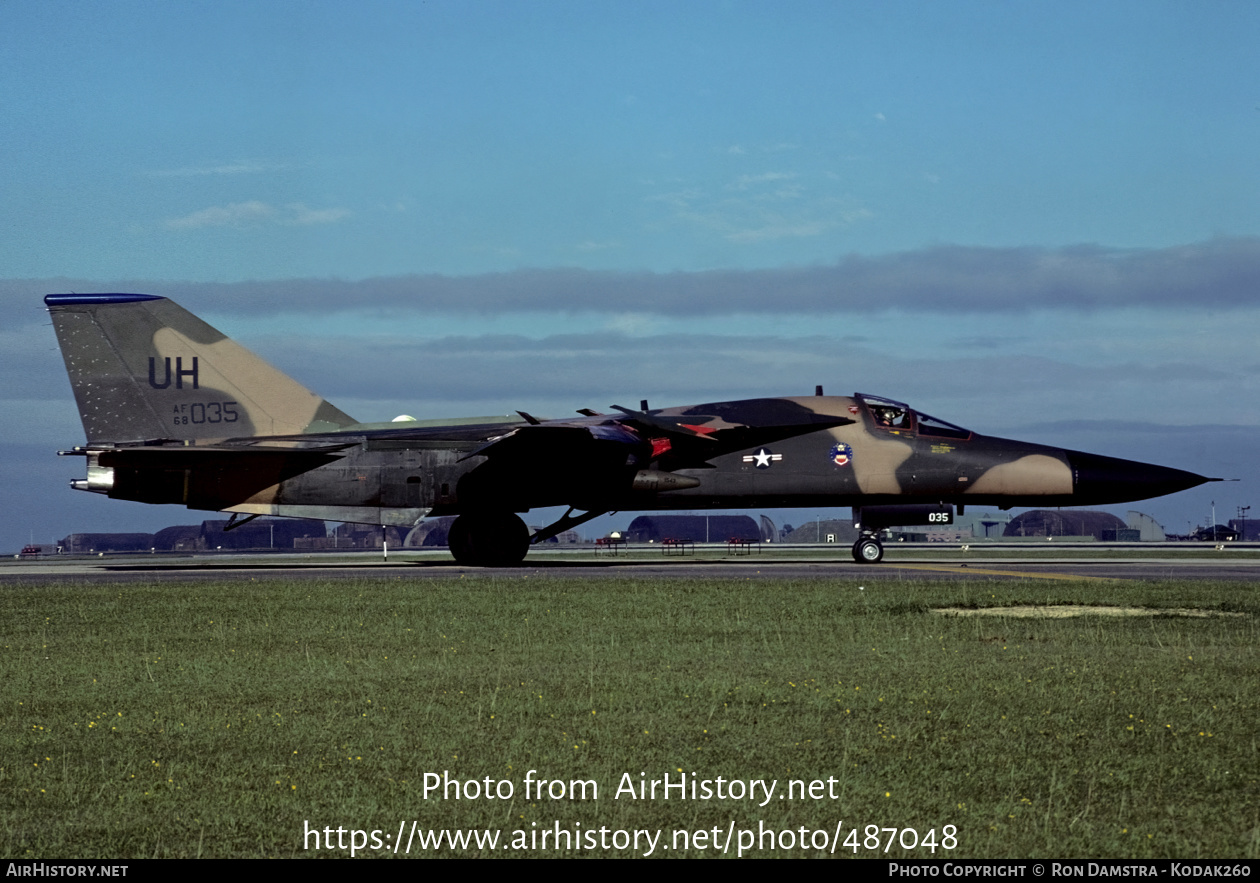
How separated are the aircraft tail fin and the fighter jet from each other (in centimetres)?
3

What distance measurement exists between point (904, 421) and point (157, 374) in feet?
60.4

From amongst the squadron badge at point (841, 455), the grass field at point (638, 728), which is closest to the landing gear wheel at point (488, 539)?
the squadron badge at point (841, 455)

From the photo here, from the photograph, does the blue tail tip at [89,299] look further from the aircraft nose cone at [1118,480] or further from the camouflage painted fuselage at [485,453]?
the aircraft nose cone at [1118,480]

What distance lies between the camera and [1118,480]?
29.8 m

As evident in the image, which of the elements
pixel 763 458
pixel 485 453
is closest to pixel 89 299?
pixel 485 453

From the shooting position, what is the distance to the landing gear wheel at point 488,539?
30.6 meters

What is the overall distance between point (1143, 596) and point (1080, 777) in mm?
13585

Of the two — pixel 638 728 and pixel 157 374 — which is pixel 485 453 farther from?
pixel 638 728

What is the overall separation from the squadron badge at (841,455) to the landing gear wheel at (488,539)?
316 inches

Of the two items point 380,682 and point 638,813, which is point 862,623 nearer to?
point 380,682

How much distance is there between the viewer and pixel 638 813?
679 centimetres

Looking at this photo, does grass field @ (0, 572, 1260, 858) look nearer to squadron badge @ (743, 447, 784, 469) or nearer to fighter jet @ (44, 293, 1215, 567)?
fighter jet @ (44, 293, 1215, 567)

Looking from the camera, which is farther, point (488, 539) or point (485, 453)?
point (488, 539)
